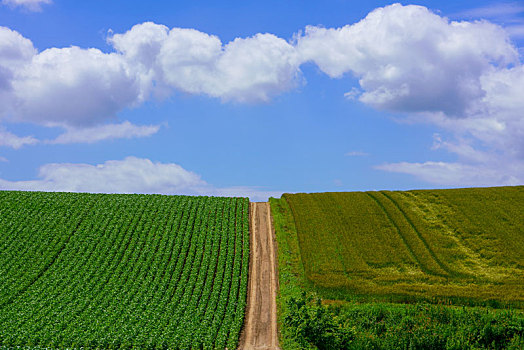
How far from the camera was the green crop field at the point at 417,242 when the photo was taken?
36.2 m

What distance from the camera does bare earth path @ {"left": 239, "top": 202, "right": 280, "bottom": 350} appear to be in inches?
1133

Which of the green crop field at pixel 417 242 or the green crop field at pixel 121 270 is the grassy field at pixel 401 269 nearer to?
the green crop field at pixel 417 242

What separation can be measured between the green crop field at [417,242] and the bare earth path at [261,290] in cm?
337

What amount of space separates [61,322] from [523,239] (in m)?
45.5

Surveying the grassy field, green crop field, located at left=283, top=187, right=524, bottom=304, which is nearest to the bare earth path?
the grassy field

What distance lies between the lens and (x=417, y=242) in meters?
44.6

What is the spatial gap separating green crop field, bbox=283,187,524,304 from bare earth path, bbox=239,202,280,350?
3.37 metres

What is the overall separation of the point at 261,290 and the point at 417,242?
1881 cm

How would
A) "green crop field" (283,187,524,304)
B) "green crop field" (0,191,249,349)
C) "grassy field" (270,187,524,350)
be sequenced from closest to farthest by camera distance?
"grassy field" (270,187,524,350) → "green crop field" (0,191,249,349) → "green crop field" (283,187,524,304)

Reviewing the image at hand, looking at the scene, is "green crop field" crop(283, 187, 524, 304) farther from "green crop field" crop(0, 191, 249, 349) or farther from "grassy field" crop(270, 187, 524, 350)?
"green crop field" crop(0, 191, 249, 349)

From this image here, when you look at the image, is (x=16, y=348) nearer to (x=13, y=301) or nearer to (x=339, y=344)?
(x=13, y=301)

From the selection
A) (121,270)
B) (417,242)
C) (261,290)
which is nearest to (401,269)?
(417,242)

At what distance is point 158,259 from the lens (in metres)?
40.7

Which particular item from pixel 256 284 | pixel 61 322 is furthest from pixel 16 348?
pixel 256 284
